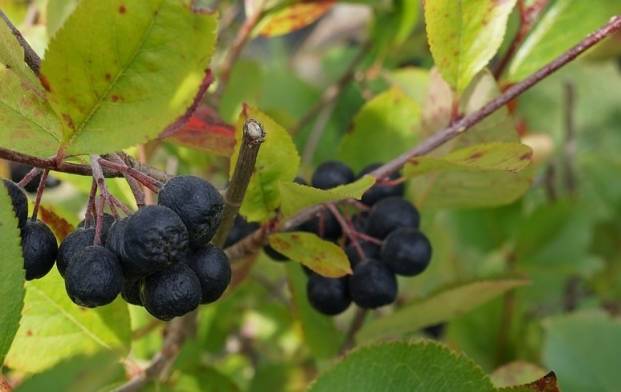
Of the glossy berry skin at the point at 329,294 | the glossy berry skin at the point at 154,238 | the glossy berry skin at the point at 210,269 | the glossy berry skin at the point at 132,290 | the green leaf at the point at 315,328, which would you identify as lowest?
the green leaf at the point at 315,328

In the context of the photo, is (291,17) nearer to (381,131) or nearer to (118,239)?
(381,131)

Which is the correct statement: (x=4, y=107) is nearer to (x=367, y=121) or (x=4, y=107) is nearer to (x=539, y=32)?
(x=367, y=121)

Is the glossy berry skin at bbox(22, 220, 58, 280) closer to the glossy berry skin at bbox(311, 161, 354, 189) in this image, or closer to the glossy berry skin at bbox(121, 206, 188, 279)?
the glossy berry skin at bbox(121, 206, 188, 279)

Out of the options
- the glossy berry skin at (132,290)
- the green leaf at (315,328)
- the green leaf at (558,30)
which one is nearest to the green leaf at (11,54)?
the glossy berry skin at (132,290)

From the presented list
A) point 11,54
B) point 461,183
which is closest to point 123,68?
point 11,54

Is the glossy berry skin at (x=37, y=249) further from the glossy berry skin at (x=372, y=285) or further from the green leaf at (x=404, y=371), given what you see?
the glossy berry skin at (x=372, y=285)

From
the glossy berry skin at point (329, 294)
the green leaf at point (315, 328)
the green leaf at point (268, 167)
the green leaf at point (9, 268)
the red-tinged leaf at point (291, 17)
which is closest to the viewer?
the green leaf at point (9, 268)

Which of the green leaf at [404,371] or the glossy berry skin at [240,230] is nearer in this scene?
the green leaf at [404,371]
